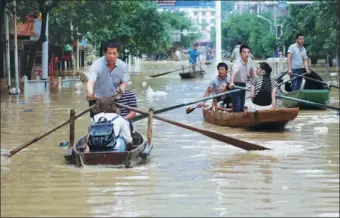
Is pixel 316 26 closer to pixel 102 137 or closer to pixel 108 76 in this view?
pixel 108 76

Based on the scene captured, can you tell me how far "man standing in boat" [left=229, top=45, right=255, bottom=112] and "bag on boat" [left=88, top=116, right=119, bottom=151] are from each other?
543 centimetres

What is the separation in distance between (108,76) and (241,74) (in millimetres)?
4966

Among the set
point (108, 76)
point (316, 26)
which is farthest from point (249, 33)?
point (108, 76)

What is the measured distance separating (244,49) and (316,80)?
403 centimetres

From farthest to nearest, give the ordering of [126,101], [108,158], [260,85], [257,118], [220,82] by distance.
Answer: [220,82] → [260,85] → [257,118] → [126,101] → [108,158]

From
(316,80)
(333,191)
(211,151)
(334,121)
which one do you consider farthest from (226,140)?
(316,80)

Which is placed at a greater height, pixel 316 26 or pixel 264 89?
pixel 316 26

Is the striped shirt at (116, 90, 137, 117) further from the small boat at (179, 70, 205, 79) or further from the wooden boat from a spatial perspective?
the small boat at (179, 70, 205, 79)

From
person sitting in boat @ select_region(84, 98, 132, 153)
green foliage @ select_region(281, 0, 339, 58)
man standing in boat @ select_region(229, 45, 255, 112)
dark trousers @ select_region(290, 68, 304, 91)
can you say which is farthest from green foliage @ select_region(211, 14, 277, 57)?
person sitting in boat @ select_region(84, 98, 132, 153)

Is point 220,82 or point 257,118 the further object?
point 220,82

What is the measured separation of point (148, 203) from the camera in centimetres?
786

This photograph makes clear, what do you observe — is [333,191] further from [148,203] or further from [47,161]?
[47,161]

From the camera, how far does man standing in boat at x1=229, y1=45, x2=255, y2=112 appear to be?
15.1 metres

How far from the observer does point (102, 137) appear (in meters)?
9.91
